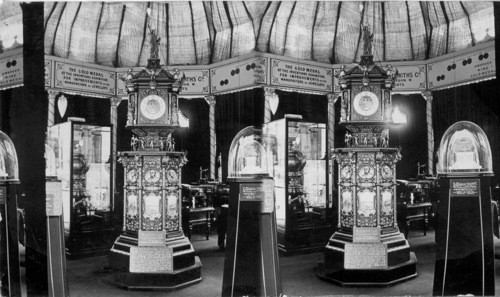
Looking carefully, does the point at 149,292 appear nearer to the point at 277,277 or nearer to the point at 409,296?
the point at 277,277

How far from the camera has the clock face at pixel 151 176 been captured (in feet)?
12.9

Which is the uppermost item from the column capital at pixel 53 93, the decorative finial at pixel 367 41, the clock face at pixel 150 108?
the decorative finial at pixel 367 41

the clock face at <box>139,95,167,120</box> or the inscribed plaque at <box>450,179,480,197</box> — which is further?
the clock face at <box>139,95,167,120</box>

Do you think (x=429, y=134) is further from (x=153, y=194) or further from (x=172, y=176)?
(x=153, y=194)

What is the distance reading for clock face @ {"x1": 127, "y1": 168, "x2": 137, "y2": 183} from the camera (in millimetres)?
3943

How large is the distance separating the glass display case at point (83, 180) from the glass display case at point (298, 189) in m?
1.22

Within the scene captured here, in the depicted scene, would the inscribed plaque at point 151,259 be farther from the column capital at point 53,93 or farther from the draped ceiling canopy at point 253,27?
the draped ceiling canopy at point 253,27

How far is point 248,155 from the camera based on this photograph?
3.64 m

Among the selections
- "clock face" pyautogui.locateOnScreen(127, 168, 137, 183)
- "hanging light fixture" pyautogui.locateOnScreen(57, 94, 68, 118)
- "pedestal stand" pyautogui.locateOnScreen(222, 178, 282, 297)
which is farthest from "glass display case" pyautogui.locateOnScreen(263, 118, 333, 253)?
"hanging light fixture" pyautogui.locateOnScreen(57, 94, 68, 118)

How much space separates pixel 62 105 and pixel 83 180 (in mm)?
560

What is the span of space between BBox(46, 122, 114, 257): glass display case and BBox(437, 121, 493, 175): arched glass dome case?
2.43 metres

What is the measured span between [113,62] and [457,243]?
274 centimetres

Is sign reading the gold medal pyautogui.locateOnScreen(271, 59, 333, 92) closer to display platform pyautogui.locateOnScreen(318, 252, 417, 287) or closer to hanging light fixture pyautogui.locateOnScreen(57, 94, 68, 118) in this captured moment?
display platform pyautogui.locateOnScreen(318, 252, 417, 287)

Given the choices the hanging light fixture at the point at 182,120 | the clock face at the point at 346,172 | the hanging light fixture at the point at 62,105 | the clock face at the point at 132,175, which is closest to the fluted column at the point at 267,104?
the hanging light fixture at the point at 182,120
